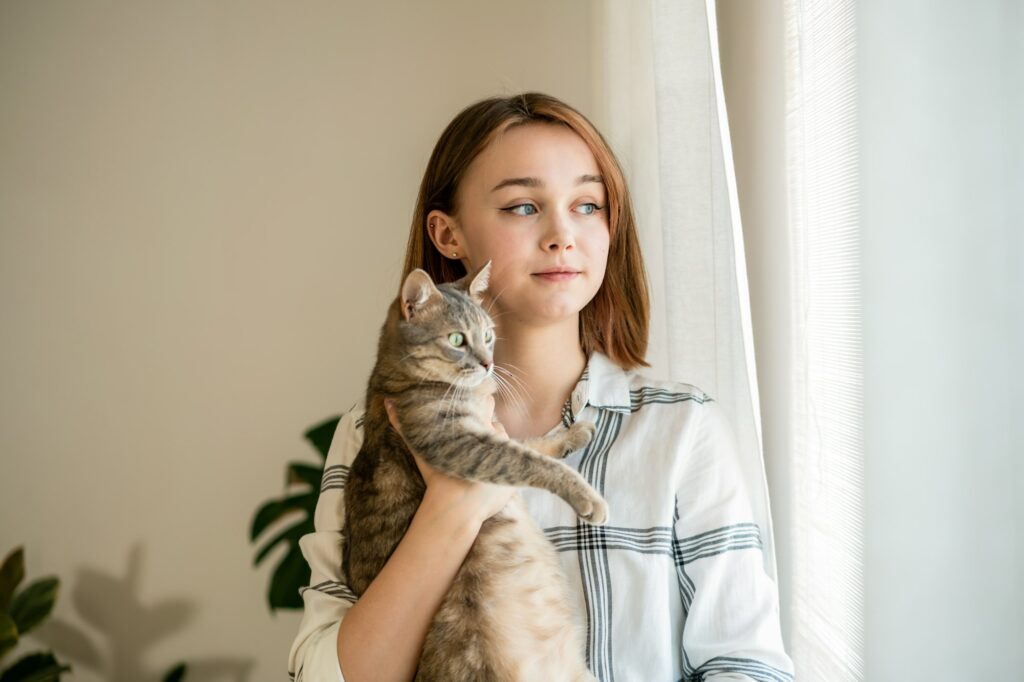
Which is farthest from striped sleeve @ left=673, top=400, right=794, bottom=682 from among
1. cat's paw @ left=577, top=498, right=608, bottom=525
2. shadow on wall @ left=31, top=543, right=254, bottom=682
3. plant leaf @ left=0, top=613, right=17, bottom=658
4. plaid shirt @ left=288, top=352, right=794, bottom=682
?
shadow on wall @ left=31, top=543, right=254, bottom=682

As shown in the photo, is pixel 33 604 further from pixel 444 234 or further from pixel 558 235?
pixel 558 235

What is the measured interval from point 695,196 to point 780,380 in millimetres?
392

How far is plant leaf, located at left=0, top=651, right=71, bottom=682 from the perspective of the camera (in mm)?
2596

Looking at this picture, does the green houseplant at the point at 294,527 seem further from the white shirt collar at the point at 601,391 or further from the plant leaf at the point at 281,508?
the white shirt collar at the point at 601,391

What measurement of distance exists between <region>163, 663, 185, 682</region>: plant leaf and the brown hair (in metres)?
2.37

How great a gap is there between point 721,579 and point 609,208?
699 millimetres

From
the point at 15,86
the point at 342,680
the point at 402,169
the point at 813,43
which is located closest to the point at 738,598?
the point at 342,680

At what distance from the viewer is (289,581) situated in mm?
2482

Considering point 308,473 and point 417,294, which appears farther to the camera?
point 308,473

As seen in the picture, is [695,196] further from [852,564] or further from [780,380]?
[852,564]

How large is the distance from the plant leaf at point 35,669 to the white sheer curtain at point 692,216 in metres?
2.65

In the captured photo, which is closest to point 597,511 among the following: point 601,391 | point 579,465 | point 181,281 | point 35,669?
point 579,465

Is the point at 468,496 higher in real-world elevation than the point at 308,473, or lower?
higher

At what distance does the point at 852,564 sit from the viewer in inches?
40.4
